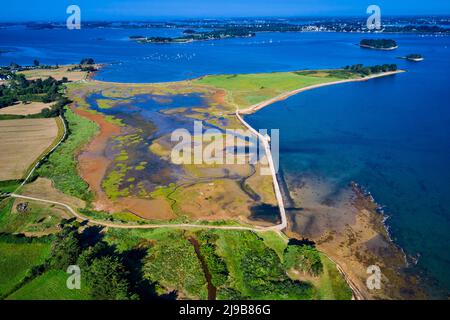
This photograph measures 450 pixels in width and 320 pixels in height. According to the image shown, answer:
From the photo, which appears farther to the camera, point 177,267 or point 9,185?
point 9,185

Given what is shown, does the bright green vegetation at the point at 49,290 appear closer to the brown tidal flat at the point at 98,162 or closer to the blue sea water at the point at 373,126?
the brown tidal flat at the point at 98,162

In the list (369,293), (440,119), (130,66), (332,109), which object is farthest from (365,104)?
(130,66)

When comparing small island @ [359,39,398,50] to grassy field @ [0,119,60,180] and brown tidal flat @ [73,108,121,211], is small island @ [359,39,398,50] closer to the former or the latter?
brown tidal flat @ [73,108,121,211]

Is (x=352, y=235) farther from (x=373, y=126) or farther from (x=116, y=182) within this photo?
(x=373, y=126)

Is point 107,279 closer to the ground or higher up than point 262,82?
closer to the ground

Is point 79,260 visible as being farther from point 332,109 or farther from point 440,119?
point 440,119

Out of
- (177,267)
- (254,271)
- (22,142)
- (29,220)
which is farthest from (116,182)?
(22,142)

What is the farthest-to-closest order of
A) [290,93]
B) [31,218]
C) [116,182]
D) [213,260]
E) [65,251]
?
[290,93] < [116,182] < [31,218] < [213,260] < [65,251]

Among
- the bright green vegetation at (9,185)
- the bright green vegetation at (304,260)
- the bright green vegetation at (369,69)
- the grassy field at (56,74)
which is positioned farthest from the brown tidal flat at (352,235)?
the grassy field at (56,74)
